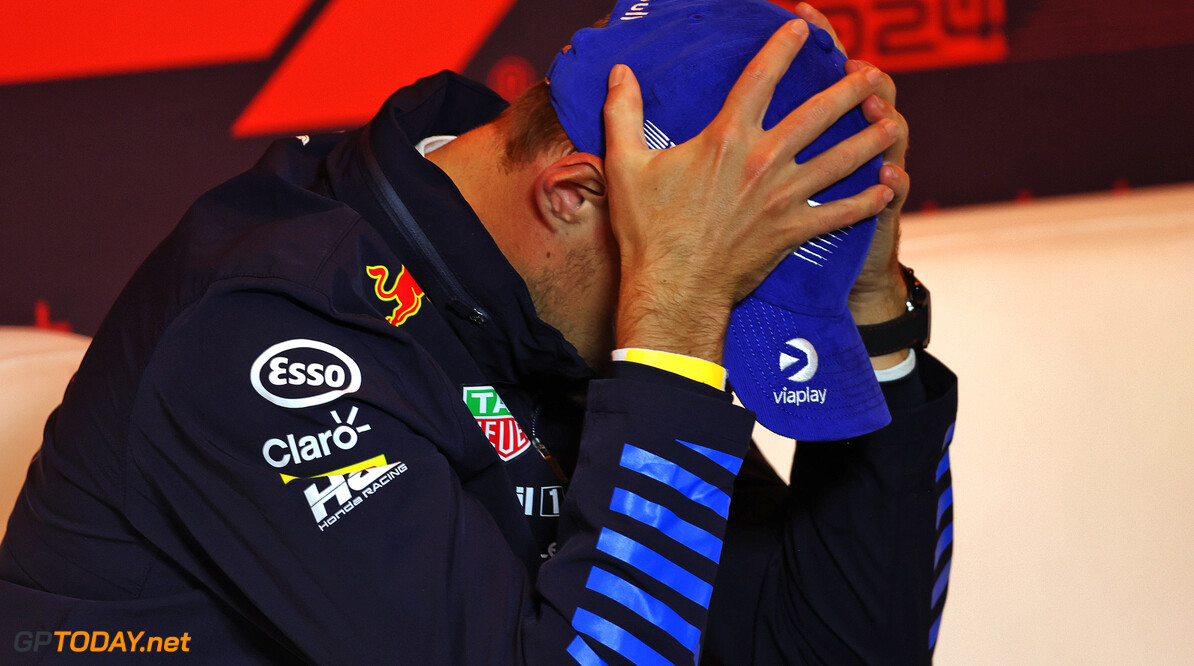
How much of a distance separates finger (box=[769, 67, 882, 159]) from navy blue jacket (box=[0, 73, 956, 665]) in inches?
7.9

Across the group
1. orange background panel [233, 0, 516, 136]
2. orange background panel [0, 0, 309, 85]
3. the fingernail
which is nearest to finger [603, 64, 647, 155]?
the fingernail

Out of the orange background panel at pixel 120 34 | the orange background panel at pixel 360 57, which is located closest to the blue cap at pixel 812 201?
the orange background panel at pixel 360 57

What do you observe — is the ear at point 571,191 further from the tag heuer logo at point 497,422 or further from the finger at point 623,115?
the tag heuer logo at point 497,422

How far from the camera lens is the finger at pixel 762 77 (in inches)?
30.0

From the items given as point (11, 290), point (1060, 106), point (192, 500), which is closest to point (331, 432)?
point (192, 500)

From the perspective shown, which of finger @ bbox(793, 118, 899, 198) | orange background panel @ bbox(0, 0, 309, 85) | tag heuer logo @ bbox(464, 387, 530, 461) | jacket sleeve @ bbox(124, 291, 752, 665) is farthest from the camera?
orange background panel @ bbox(0, 0, 309, 85)

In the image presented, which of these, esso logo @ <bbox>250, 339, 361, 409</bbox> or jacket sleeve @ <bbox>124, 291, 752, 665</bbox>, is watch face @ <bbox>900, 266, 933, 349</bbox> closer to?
jacket sleeve @ <bbox>124, 291, 752, 665</bbox>

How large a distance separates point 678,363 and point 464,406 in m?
0.17

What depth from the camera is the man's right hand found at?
748mm

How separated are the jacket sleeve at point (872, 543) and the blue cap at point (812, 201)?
145mm

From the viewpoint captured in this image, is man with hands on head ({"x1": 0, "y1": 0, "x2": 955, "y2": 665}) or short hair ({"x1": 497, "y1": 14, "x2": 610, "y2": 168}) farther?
short hair ({"x1": 497, "y1": 14, "x2": 610, "y2": 168})

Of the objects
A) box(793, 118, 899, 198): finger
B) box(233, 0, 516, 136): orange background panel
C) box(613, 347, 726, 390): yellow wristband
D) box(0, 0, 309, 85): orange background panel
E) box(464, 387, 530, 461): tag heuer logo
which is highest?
box(0, 0, 309, 85): orange background panel

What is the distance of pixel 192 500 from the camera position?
71 centimetres

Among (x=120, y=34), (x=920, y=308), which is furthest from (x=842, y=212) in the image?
(x=120, y=34)
